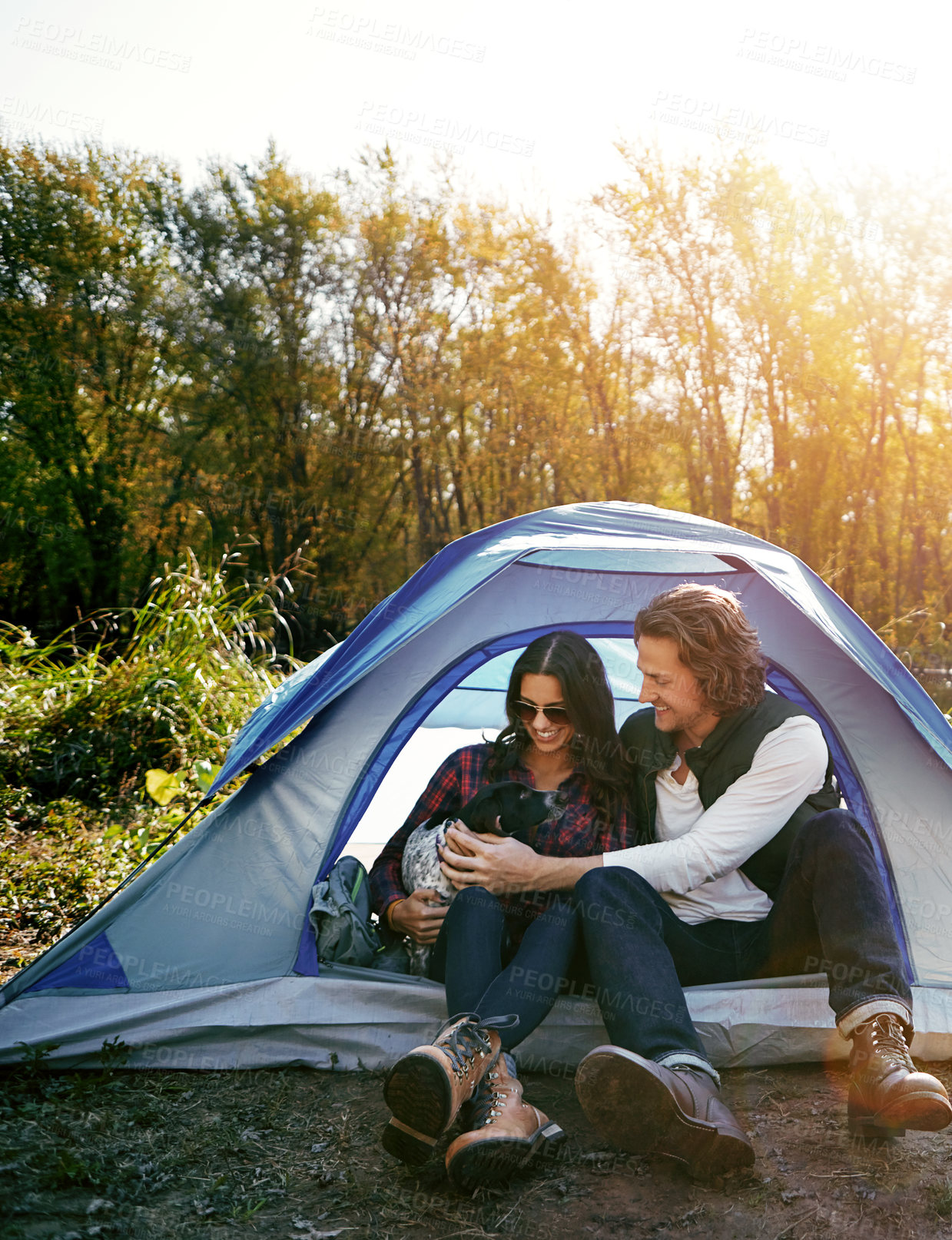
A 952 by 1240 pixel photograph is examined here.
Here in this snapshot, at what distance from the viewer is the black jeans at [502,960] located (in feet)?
5.74

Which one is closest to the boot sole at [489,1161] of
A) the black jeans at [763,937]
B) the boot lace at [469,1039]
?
the boot lace at [469,1039]

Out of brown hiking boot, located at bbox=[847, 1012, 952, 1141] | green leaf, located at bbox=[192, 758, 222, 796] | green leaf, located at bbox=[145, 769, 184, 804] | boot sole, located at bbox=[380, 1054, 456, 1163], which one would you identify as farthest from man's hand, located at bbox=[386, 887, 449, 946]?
green leaf, located at bbox=[145, 769, 184, 804]

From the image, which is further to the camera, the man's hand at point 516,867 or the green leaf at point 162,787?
the green leaf at point 162,787

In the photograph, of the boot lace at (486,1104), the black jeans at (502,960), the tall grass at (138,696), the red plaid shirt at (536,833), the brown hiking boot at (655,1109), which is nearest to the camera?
the brown hiking boot at (655,1109)

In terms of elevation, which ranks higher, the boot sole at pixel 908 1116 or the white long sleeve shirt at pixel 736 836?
the white long sleeve shirt at pixel 736 836

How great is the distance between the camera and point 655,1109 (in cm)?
149

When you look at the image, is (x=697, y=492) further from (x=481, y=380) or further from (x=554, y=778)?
(x=554, y=778)

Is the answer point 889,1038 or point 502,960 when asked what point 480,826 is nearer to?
point 502,960

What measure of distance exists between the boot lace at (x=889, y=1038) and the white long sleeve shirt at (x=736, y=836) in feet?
Result: 1.27

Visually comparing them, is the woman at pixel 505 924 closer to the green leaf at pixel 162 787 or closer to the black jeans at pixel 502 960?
the black jeans at pixel 502 960

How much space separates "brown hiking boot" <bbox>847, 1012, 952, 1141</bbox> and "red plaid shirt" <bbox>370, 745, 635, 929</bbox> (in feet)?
2.13

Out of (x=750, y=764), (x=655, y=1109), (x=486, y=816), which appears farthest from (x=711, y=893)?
(x=655, y=1109)

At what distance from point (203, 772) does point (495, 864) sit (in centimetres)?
247

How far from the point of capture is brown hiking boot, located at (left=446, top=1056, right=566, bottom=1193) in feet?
5.08
